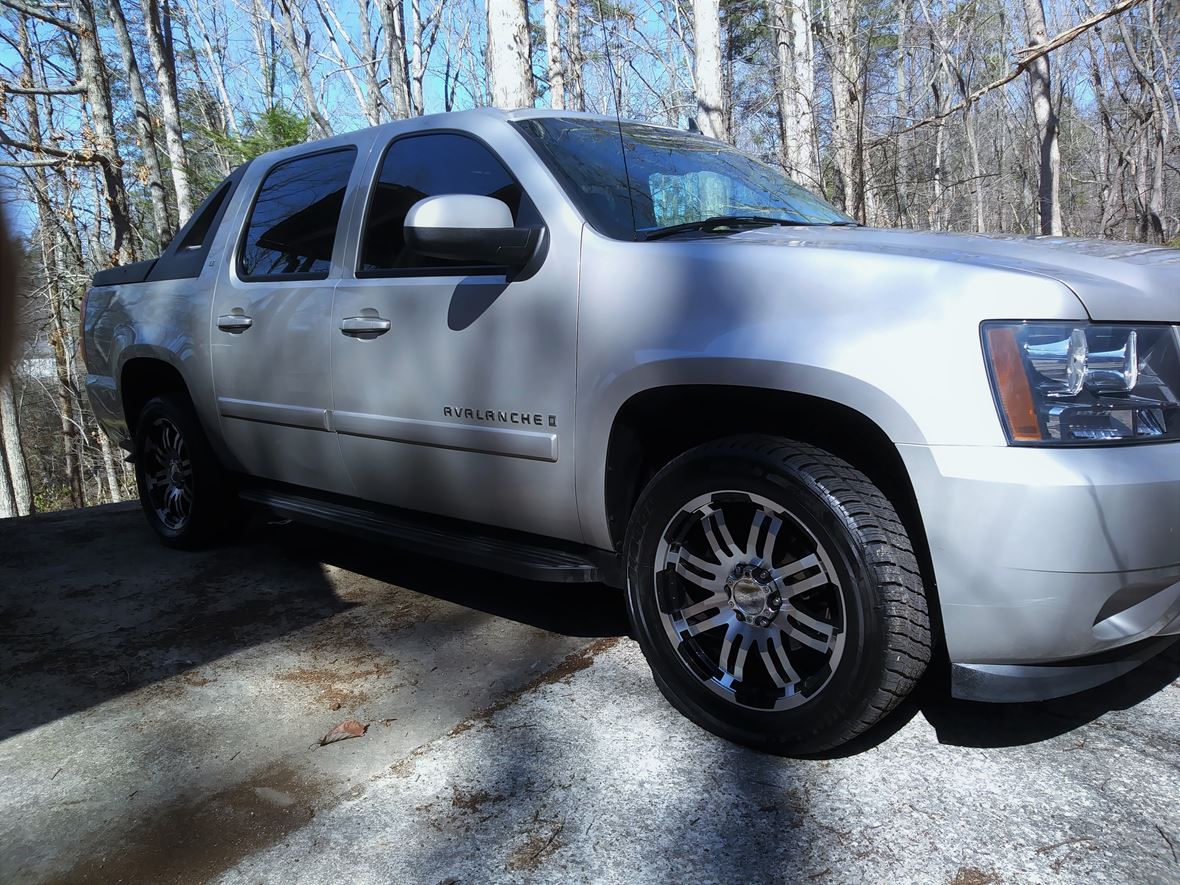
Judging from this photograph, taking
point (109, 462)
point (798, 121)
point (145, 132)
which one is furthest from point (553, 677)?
point (109, 462)

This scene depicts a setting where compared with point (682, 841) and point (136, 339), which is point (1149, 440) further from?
point (136, 339)

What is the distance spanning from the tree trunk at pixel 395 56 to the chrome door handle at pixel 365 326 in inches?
728

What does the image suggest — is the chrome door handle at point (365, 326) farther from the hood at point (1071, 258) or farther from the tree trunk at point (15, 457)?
the tree trunk at point (15, 457)

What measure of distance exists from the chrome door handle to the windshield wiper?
107cm

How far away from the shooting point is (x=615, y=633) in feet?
11.0

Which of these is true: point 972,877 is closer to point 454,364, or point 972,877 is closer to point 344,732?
point 344,732

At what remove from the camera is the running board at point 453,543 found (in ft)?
9.30

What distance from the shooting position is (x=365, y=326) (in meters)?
3.28

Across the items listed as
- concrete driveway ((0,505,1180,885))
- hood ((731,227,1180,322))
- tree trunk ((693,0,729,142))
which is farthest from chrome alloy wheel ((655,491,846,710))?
tree trunk ((693,0,729,142))

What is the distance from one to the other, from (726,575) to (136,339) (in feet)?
11.8

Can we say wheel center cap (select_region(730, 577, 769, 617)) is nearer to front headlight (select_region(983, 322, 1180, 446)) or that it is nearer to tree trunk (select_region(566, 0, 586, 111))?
front headlight (select_region(983, 322, 1180, 446))

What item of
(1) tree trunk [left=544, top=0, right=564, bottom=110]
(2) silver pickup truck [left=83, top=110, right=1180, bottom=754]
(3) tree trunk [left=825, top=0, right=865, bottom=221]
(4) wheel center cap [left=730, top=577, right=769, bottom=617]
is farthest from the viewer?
(1) tree trunk [left=544, top=0, right=564, bottom=110]

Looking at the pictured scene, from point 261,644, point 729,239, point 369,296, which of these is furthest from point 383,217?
point 261,644

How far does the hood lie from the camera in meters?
2.04
